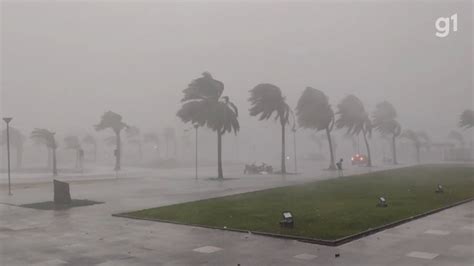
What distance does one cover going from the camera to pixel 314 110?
64.1m

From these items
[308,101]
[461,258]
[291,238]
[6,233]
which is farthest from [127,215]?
[308,101]

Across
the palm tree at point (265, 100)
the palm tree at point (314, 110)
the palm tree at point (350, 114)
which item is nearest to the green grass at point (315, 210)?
the palm tree at point (265, 100)

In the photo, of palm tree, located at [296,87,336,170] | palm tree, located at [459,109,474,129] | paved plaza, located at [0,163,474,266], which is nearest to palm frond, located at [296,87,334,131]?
palm tree, located at [296,87,336,170]

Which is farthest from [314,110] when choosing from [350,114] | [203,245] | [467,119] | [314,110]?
[203,245]

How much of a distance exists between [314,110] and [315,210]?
45305mm

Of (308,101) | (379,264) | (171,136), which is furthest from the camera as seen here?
(171,136)

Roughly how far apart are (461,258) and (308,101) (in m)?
53.8

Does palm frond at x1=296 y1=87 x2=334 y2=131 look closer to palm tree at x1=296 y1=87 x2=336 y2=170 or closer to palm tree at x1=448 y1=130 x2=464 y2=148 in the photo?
palm tree at x1=296 y1=87 x2=336 y2=170

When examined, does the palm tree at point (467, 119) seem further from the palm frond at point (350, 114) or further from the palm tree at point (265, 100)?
the palm tree at point (265, 100)

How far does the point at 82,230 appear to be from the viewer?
55.8ft

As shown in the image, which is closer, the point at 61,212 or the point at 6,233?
the point at 6,233

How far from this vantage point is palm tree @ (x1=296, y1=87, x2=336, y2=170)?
211 ft

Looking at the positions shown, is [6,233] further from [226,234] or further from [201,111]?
[201,111]

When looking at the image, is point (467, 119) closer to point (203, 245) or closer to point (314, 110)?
point (314, 110)
